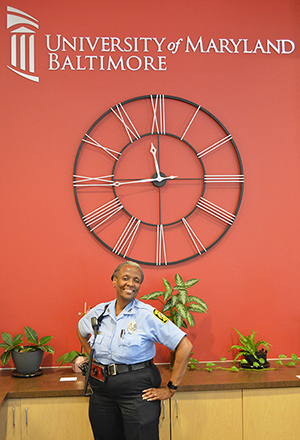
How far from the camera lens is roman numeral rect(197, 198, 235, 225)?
2768 mm

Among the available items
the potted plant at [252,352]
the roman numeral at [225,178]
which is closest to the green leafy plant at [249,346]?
the potted plant at [252,352]

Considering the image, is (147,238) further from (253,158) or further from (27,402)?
(27,402)

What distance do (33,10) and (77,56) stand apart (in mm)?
400

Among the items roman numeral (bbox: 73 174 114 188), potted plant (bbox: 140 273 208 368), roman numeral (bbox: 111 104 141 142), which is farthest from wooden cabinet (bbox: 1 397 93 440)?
roman numeral (bbox: 111 104 141 142)

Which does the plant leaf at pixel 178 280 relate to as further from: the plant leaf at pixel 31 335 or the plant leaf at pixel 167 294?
the plant leaf at pixel 31 335

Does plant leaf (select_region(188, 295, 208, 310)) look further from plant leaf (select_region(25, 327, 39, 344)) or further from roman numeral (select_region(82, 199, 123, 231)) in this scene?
plant leaf (select_region(25, 327, 39, 344))

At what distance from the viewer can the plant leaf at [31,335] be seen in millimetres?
2467

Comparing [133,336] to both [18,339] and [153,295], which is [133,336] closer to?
[153,295]

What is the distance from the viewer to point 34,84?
9.07 feet

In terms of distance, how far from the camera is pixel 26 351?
245 centimetres

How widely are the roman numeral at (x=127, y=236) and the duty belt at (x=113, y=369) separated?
0.85m

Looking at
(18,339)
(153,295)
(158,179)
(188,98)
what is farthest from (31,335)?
(188,98)

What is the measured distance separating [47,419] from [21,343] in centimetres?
48

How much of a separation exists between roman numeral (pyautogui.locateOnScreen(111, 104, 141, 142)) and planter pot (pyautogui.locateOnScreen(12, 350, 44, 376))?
1.42m
